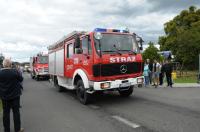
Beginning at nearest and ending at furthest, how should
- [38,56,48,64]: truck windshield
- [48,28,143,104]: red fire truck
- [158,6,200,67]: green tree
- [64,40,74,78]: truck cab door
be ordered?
[48,28,143,104]: red fire truck
[64,40,74,78]: truck cab door
[38,56,48,64]: truck windshield
[158,6,200,67]: green tree

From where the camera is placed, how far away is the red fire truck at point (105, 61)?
10.9 metres

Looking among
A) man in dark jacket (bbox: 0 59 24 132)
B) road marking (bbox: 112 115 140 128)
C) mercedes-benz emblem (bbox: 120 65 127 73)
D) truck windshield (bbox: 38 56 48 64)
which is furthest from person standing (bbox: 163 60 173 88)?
truck windshield (bbox: 38 56 48 64)

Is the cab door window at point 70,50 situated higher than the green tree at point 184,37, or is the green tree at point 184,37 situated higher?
the green tree at point 184,37

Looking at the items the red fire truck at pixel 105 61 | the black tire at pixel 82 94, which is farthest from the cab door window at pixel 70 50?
the black tire at pixel 82 94

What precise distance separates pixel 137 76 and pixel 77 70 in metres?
2.49

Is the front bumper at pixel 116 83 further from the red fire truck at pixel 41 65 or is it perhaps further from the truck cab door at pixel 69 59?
the red fire truck at pixel 41 65

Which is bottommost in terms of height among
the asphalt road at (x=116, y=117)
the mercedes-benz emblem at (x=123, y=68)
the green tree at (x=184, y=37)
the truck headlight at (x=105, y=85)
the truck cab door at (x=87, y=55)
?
the asphalt road at (x=116, y=117)

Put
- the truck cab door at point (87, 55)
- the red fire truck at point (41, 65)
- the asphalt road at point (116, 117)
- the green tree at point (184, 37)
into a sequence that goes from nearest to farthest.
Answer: the asphalt road at point (116, 117), the truck cab door at point (87, 55), the red fire truck at point (41, 65), the green tree at point (184, 37)

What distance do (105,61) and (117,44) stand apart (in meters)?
1.05

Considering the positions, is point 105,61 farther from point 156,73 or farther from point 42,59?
point 42,59

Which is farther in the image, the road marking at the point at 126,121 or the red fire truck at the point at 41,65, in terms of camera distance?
the red fire truck at the point at 41,65

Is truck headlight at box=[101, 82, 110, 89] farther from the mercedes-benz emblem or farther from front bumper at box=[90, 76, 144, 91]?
the mercedes-benz emblem

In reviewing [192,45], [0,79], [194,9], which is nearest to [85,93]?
[0,79]

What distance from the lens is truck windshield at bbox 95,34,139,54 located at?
1118 centimetres
